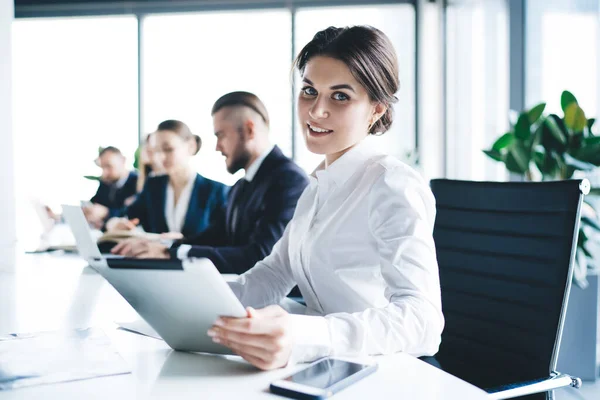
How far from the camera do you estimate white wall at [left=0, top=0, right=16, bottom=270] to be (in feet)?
7.12

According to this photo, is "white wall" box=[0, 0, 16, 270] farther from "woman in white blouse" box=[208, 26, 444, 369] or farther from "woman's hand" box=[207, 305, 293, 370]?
"woman's hand" box=[207, 305, 293, 370]

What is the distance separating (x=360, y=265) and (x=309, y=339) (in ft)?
1.26

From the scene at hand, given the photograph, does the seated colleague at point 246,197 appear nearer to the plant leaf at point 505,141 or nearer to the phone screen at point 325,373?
the plant leaf at point 505,141

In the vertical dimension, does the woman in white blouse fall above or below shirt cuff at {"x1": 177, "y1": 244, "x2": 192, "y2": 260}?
above

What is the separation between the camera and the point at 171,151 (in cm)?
373

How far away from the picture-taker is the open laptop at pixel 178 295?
0.75m

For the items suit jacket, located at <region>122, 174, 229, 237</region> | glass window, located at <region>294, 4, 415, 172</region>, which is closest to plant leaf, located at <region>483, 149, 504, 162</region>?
suit jacket, located at <region>122, 174, 229, 237</region>

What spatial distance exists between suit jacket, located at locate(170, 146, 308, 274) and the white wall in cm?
62

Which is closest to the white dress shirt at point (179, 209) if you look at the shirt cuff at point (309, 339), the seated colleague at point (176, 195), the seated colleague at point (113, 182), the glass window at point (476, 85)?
the seated colleague at point (176, 195)

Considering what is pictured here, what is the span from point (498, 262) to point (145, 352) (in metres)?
0.85

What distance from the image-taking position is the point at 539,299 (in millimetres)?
1261

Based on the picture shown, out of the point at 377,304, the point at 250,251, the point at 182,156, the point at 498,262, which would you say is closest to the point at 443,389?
the point at 377,304

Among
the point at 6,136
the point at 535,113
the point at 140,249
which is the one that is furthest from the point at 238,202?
the point at 535,113

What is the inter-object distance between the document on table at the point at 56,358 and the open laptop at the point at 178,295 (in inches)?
3.8
